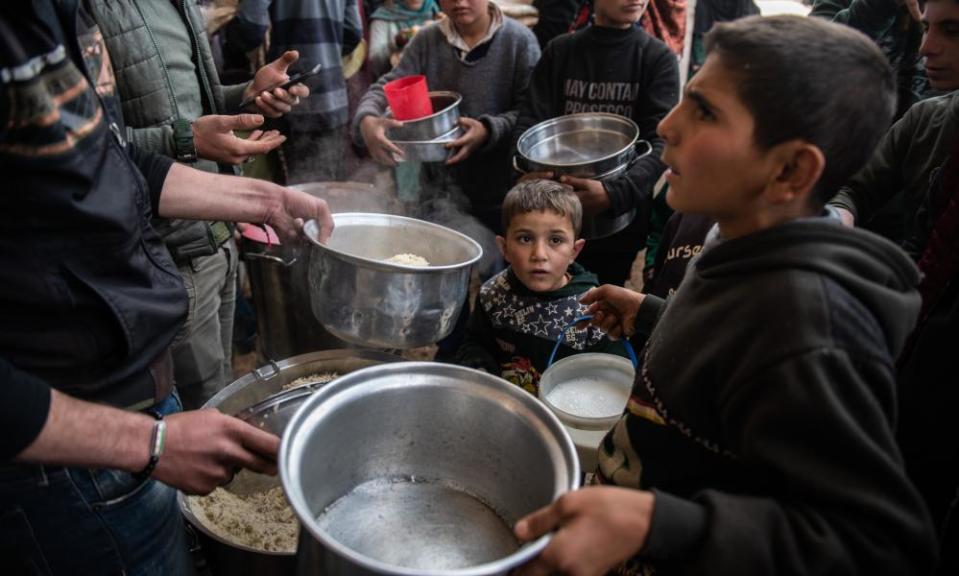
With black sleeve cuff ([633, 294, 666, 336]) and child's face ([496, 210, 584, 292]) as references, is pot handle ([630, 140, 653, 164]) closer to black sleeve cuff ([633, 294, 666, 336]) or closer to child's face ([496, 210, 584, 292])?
child's face ([496, 210, 584, 292])

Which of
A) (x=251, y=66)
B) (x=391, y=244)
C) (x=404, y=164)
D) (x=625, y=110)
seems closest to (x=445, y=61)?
(x=404, y=164)

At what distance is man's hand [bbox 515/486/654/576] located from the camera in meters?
0.93

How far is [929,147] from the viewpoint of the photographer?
208cm

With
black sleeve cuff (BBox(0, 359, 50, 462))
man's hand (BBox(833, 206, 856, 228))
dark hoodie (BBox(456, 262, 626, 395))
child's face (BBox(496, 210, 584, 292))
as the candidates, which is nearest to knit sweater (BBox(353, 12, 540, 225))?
child's face (BBox(496, 210, 584, 292))

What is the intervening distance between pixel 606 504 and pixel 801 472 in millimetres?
286

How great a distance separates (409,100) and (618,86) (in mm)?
1006

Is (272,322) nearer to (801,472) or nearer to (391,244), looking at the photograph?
(391,244)

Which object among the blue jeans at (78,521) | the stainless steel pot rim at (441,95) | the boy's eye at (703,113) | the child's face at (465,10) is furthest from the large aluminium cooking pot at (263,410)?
the child's face at (465,10)

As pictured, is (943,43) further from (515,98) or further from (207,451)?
(207,451)

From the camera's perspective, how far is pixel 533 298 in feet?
7.64

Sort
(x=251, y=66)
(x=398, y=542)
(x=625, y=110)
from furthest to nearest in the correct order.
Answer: (x=251, y=66), (x=625, y=110), (x=398, y=542)

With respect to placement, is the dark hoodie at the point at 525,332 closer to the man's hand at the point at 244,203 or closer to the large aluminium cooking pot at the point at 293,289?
the man's hand at the point at 244,203

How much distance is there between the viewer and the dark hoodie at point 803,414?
895 millimetres

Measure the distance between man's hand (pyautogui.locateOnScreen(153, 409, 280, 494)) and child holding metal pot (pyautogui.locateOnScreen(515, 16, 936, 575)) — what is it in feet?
1.96
